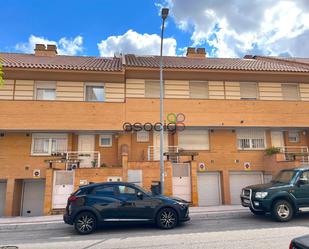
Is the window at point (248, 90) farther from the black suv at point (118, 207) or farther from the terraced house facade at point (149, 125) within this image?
the black suv at point (118, 207)

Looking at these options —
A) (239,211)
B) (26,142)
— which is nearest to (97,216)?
(239,211)

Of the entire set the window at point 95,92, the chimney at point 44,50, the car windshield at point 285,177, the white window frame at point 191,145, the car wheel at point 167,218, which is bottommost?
the car wheel at point 167,218

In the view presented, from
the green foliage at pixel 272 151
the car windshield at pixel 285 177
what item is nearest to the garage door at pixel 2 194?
the car windshield at pixel 285 177

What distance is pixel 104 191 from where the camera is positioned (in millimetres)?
9125

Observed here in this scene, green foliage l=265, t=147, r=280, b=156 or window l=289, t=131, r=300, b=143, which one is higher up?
window l=289, t=131, r=300, b=143

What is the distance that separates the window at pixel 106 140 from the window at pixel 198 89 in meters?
5.99

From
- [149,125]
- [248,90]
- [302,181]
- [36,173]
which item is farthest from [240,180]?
[36,173]

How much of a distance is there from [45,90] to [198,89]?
32.4 ft

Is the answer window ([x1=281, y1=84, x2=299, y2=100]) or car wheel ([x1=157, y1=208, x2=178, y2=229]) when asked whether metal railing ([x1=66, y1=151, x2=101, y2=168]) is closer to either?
car wheel ([x1=157, y1=208, x2=178, y2=229])

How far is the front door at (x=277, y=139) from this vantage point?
1791 centimetres

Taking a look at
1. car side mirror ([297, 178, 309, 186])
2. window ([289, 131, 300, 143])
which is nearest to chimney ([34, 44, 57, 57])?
window ([289, 131, 300, 143])

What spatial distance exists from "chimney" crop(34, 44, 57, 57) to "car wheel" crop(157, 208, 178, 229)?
17192mm

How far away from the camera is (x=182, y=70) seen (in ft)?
56.2

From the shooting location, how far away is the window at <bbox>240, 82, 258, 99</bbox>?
1823 cm
